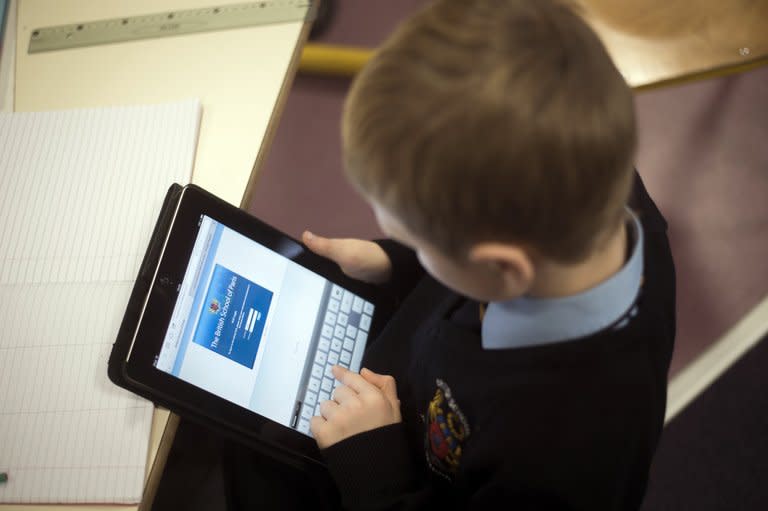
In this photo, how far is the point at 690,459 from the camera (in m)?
1.17

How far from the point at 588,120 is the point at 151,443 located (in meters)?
→ 0.48

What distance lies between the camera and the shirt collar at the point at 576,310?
0.53 metres

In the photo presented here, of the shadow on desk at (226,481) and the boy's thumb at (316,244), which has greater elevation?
the boy's thumb at (316,244)

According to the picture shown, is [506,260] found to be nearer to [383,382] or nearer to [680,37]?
[383,382]

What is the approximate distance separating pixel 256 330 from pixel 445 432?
224 mm

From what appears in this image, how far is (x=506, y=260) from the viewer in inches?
18.0

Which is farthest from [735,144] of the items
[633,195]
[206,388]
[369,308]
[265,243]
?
[206,388]

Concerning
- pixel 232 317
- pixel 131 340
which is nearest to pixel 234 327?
pixel 232 317

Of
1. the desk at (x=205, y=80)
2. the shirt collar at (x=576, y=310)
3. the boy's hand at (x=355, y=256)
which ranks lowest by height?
the boy's hand at (x=355, y=256)

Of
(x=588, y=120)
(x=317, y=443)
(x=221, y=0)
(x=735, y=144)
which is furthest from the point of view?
(x=735, y=144)

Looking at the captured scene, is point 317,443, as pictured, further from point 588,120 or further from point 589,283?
point 588,120

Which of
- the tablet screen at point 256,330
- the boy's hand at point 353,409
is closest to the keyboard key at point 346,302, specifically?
the tablet screen at point 256,330

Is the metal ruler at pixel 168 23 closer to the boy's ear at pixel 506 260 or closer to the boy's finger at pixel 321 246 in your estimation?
the boy's finger at pixel 321 246

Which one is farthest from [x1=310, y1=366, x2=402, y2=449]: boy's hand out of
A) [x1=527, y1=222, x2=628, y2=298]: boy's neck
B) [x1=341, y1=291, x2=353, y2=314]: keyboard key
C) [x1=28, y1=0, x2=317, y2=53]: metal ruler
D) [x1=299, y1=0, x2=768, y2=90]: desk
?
[x1=299, y1=0, x2=768, y2=90]: desk
